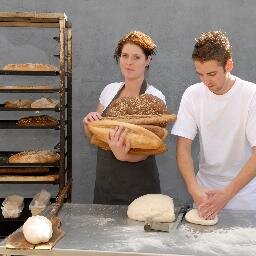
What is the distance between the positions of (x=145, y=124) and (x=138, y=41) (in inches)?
23.1

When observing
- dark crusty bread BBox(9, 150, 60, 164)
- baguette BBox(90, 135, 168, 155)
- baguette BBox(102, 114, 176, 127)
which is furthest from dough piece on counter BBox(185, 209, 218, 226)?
dark crusty bread BBox(9, 150, 60, 164)

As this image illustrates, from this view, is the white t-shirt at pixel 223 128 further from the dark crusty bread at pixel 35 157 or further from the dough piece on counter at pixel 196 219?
the dark crusty bread at pixel 35 157

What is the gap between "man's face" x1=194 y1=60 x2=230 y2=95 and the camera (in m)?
1.96

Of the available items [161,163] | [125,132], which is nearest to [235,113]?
[125,132]

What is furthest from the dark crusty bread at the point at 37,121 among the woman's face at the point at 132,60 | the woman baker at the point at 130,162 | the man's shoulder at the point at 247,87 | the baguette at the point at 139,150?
the man's shoulder at the point at 247,87

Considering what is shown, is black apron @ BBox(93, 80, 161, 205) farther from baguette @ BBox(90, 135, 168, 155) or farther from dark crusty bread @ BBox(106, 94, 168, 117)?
dark crusty bread @ BBox(106, 94, 168, 117)

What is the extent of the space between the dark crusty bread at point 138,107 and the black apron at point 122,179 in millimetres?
392

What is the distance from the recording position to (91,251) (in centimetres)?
144

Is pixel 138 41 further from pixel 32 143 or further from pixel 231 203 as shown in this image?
pixel 32 143

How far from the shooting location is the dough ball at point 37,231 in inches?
58.9

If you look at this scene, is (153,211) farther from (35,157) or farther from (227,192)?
(35,157)

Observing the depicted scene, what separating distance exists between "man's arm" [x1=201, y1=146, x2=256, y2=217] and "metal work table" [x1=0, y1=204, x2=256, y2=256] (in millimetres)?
60

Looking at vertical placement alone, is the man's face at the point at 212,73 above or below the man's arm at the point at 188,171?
above

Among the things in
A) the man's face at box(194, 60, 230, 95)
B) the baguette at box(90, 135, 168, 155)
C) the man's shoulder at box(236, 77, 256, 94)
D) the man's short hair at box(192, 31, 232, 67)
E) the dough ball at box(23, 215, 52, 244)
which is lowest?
the dough ball at box(23, 215, 52, 244)
